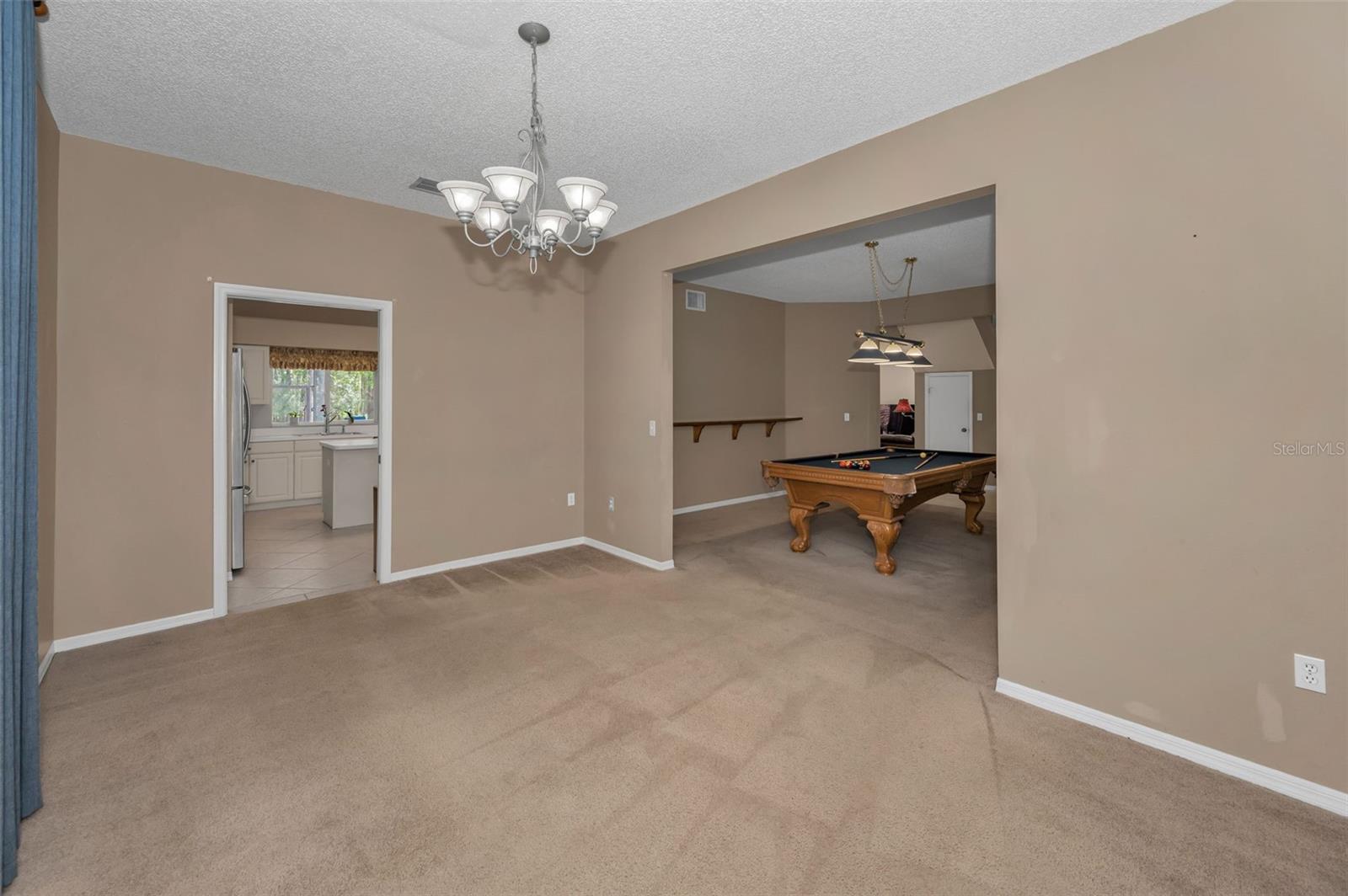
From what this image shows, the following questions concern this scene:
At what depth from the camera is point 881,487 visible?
13.5 feet

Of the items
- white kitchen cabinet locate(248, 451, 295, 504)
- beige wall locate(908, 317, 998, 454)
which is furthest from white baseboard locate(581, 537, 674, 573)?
beige wall locate(908, 317, 998, 454)

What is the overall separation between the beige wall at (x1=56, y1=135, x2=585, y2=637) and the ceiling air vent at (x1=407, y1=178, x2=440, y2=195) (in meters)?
0.53

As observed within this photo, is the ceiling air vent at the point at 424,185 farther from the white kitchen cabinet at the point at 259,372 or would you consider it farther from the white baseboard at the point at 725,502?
the white kitchen cabinet at the point at 259,372

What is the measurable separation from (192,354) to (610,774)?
3518 millimetres

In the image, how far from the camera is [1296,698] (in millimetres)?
1931

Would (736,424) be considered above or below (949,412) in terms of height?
below

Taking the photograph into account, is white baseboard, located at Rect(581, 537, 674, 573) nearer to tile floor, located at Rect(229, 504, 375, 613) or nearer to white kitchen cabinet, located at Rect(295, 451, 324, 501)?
tile floor, located at Rect(229, 504, 375, 613)

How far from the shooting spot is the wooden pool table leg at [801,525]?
4.99 metres

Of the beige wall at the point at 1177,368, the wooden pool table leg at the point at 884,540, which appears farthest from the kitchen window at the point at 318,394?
the beige wall at the point at 1177,368

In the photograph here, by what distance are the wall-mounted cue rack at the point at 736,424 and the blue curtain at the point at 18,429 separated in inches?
207

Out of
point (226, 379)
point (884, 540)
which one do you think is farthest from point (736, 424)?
point (226, 379)

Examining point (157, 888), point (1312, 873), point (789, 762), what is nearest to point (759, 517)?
point (789, 762)

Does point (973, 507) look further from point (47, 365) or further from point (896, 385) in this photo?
point (896, 385)

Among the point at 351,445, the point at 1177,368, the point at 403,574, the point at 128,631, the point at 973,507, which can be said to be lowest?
the point at 128,631
